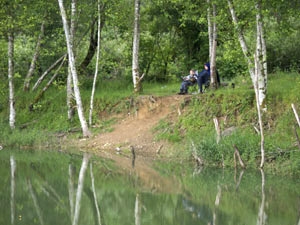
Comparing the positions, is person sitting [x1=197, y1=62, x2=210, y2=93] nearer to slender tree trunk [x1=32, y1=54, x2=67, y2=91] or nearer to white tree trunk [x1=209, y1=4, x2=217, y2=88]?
white tree trunk [x1=209, y1=4, x2=217, y2=88]

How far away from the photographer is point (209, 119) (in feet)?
85.4

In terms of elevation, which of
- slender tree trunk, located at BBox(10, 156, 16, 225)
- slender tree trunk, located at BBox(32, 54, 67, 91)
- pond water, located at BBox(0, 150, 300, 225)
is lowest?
pond water, located at BBox(0, 150, 300, 225)

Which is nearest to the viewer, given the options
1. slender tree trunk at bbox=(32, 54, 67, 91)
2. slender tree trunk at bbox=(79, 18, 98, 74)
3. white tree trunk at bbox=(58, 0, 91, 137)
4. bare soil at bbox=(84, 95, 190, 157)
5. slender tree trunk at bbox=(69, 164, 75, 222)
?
slender tree trunk at bbox=(69, 164, 75, 222)

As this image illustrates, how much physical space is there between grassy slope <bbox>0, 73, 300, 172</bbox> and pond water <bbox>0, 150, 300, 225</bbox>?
0.97 metres

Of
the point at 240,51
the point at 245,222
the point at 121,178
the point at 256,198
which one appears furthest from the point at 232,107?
the point at 245,222

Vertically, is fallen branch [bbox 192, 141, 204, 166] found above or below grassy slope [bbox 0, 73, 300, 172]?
below

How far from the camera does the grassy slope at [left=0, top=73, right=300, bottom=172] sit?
21906 millimetres

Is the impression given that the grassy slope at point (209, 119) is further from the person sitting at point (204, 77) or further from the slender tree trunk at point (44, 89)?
the person sitting at point (204, 77)

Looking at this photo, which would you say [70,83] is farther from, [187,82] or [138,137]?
[187,82]

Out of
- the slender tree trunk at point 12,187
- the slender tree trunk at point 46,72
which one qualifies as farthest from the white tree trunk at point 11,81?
the slender tree trunk at point 12,187

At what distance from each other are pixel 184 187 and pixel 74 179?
3827 mm

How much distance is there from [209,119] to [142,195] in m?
8.16

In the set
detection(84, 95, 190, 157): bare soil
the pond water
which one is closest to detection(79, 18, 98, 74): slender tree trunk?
detection(84, 95, 190, 157): bare soil

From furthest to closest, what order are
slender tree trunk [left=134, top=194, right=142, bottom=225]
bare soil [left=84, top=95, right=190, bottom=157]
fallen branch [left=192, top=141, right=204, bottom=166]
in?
1. bare soil [left=84, top=95, right=190, bottom=157]
2. fallen branch [left=192, top=141, right=204, bottom=166]
3. slender tree trunk [left=134, top=194, right=142, bottom=225]
